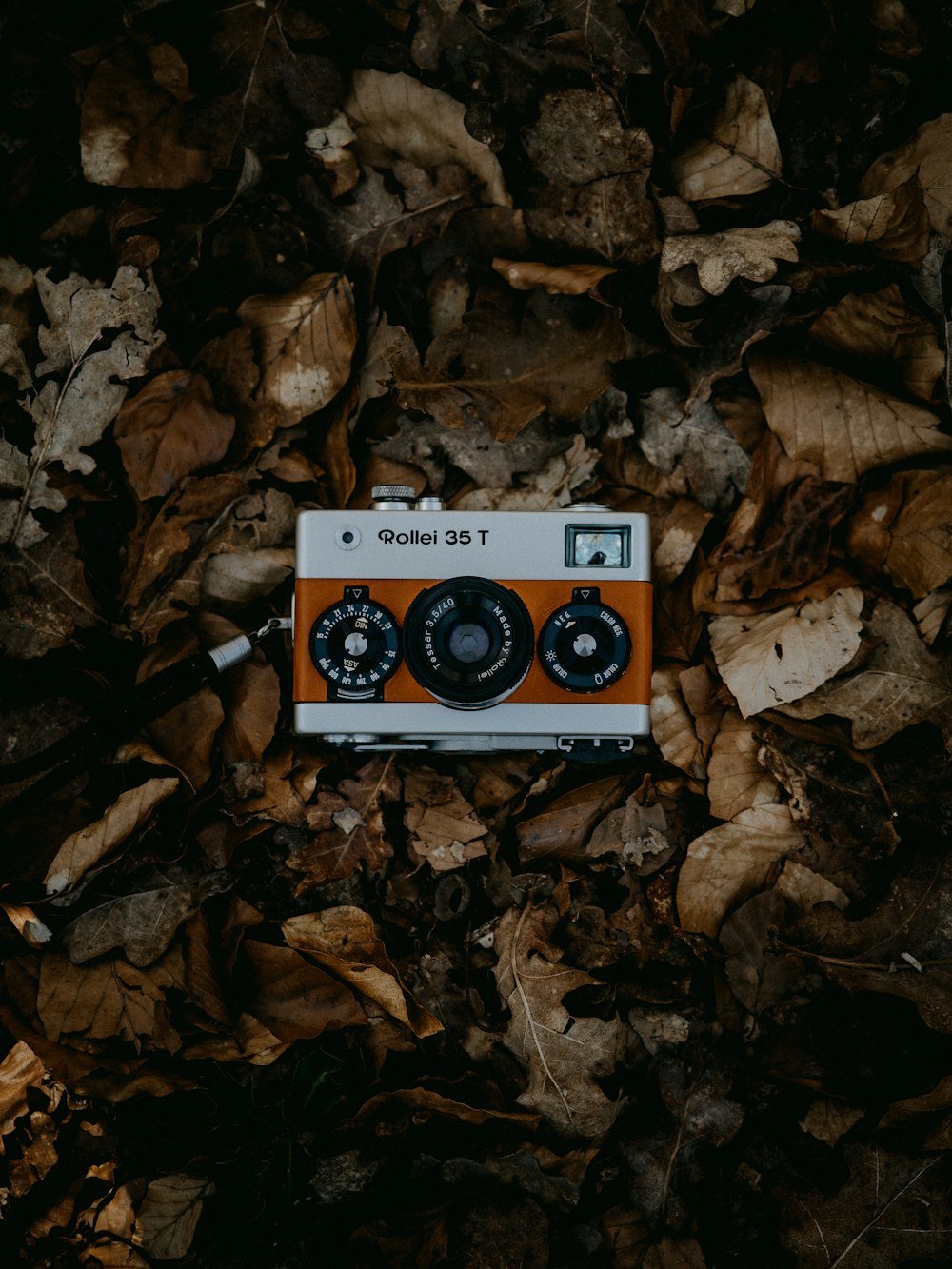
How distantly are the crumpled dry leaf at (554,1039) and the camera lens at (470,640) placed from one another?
2.22 feet

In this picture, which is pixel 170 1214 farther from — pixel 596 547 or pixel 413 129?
pixel 413 129

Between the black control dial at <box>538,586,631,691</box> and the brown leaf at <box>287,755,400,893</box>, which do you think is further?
the brown leaf at <box>287,755,400,893</box>

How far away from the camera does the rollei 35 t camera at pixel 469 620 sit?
1.98 m

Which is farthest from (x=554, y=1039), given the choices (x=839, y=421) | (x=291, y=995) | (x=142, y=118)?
(x=142, y=118)

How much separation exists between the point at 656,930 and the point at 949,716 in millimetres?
851

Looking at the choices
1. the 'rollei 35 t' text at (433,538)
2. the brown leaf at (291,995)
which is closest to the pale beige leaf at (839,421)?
the 'rollei 35 t' text at (433,538)

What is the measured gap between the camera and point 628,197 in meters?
2.27

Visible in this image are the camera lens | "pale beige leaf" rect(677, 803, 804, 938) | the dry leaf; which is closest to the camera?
the camera lens

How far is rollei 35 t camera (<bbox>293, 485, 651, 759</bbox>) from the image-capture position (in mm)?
1982

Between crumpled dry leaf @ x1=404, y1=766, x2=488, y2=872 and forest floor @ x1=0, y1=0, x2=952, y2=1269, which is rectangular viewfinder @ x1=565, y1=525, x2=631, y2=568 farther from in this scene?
crumpled dry leaf @ x1=404, y1=766, x2=488, y2=872

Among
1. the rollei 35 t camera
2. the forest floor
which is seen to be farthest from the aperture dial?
the forest floor

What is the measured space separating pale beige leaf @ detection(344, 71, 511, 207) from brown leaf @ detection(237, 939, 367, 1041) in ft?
6.32

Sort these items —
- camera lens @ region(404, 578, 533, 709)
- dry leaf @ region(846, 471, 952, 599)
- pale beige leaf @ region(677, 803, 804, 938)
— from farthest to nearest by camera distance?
pale beige leaf @ region(677, 803, 804, 938) → dry leaf @ region(846, 471, 952, 599) → camera lens @ region(404, 578, 533, 709)

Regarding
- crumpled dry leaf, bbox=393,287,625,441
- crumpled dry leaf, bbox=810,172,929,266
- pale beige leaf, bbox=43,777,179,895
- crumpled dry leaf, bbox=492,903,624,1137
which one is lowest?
crumpled dry leaf, bbox=492,903,624,1137
